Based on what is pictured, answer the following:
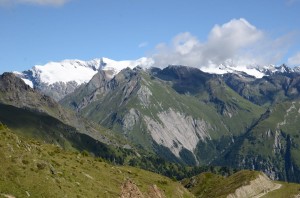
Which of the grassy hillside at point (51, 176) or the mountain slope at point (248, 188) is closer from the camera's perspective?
the grassy hillside at point (51, 176)

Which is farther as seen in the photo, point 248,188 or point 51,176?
point 248,188

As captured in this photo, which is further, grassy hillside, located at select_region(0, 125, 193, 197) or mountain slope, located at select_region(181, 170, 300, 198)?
mountain slope, located at select_region(181, 170, 300, 198)

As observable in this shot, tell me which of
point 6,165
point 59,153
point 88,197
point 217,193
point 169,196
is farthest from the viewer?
point 217,193

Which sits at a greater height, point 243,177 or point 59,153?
point 59,153

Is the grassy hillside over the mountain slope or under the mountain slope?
over

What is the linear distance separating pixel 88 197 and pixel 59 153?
21.6 metres

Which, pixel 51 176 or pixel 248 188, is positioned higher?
pixel 51 176

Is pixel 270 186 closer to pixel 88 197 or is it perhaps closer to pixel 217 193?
pixel 217 193

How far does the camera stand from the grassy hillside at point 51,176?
51.2m

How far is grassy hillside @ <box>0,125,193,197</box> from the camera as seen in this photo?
168ft

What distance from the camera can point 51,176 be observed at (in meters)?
56.7

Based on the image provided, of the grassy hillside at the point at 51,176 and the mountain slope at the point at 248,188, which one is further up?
the grassy hillside at the point at 51,176

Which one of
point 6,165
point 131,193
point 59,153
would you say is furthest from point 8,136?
point 131,193

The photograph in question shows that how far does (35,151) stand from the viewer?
6619cm
